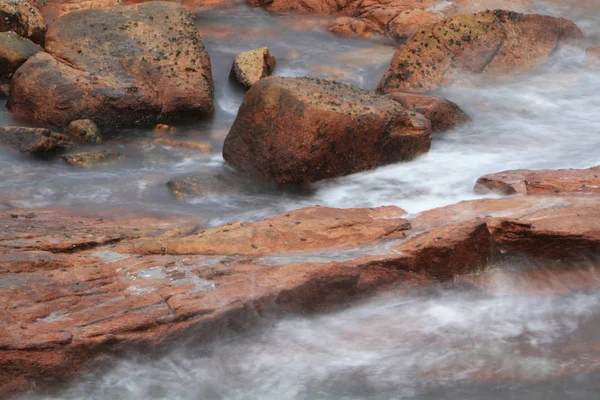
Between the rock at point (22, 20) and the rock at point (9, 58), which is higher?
the rock at point (22, 20)

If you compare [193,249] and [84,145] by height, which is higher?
[193,249]

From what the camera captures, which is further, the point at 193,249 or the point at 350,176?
the point at 350,176

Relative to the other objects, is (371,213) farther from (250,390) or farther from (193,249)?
(250,390)

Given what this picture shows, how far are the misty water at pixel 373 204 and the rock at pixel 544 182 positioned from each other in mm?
546

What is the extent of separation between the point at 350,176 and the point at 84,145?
3012 millimetres

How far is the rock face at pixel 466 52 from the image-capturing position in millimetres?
10320

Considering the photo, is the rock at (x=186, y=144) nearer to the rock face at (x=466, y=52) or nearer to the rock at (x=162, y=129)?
the rock at (x=162, y=129)

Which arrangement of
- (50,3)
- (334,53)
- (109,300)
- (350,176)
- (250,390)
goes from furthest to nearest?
1. (50,3)
2. (334,53)
3. (350,176)
4. (109,300)
5. (250,390)

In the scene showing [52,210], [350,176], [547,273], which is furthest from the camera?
[350,176]

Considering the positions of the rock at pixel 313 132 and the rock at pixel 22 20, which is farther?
the rock at pixel 22 20

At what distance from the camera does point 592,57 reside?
11461mm

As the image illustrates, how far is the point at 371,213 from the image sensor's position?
6281 millimetres

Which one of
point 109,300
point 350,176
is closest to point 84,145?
point 350,176

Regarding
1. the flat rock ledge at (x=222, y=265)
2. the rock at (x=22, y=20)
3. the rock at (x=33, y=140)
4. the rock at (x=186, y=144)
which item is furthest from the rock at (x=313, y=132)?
the rock at (x=22, y=20)
